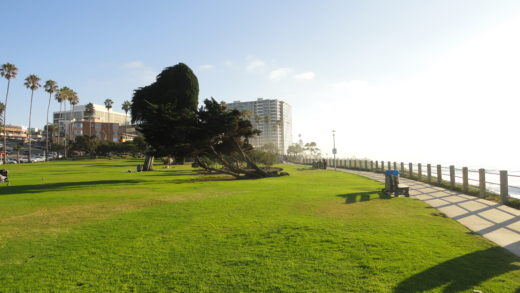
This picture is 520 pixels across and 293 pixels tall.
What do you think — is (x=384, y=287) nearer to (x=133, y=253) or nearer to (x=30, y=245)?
(x=133, y=253)

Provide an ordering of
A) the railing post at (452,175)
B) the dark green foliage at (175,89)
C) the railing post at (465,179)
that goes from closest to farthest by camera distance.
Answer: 1. the railing post at (465,179)
2. the railing post at (452,175)
3. the dark green foliage at (175,89)

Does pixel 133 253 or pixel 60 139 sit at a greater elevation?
pixel 60 139

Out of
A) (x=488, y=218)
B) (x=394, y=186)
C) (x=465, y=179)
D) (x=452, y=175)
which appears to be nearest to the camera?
(x=488, y=218)

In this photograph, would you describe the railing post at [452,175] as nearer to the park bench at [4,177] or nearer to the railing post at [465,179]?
the railing post at [465,179]

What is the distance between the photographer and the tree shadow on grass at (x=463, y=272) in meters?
3.86

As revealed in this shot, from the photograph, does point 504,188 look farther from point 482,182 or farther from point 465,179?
point 465,179

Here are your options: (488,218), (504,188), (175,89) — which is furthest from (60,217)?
(175,89)

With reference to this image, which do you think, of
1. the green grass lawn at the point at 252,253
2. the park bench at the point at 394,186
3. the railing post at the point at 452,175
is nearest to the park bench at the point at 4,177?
the green grass lawn at the point at 252,253

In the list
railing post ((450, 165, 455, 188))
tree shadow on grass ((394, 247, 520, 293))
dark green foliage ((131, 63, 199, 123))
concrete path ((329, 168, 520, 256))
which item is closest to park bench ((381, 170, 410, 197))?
concrete path ((329, 168, 520, 256))

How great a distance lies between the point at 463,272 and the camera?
4262 millimetres

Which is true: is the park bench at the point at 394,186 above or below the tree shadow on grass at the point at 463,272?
above

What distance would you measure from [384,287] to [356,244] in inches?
67.2

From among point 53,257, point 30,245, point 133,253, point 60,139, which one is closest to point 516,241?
point 133,253

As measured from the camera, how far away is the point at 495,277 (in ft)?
13.5
